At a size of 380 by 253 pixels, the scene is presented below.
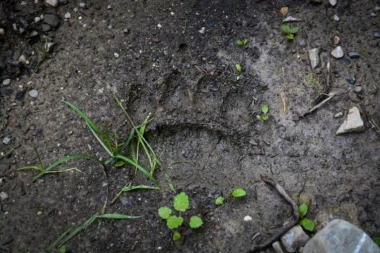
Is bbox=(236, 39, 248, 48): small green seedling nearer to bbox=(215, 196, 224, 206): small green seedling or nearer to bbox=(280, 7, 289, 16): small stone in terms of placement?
bbox=(280, 7, 289, 16): small stone

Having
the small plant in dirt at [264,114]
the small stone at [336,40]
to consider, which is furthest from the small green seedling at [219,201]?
the small stone at [336,40]

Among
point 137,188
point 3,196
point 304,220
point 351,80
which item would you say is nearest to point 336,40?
point 351,80

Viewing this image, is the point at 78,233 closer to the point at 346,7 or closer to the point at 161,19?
the point at 161,19

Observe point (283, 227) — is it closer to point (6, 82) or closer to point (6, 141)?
point (6, 141)

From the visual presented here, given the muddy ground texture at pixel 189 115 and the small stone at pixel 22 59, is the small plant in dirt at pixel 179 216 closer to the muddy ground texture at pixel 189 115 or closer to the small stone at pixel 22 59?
the muddy ground texture at pixel 189 115

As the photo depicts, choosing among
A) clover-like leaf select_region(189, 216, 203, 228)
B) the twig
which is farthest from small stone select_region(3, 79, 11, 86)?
the twig

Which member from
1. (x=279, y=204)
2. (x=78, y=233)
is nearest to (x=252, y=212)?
(x=279, y=204)

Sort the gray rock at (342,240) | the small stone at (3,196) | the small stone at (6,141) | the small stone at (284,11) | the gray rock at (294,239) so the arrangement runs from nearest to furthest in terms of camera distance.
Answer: the gray rock at (342,240), the gray rock at (294,239), the small stone at (3,196), the small stone at (6,141), the small stone at (284,11)
